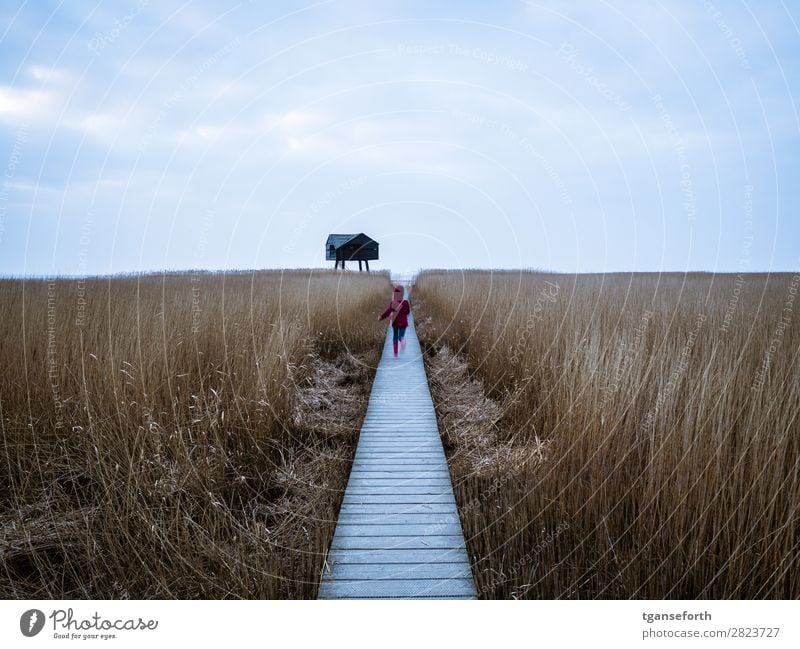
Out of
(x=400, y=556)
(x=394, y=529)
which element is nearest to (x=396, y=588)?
(x=400, y=556)

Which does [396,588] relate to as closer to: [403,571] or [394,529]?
[403,571]

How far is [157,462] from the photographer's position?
2734 millimetres

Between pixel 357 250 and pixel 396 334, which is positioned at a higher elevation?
pixel 357 250

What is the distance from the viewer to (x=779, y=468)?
2039 millimetres

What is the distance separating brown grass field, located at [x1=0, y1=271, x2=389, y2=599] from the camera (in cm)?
224

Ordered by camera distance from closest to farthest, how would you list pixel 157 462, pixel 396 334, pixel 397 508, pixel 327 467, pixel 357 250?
1. pixel 157 462
2. pixel 397 508
3. pixel 327 467
4. pixel 396 334
5. pixel 357 250

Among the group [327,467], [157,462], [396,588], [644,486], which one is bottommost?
[396,588]

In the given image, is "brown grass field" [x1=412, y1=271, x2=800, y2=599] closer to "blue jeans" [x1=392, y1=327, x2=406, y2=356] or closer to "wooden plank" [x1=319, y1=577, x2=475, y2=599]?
"wooden plank" [x1=319, y1=577, x2=475, y2=599]

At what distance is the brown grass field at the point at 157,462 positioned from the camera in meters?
2.24

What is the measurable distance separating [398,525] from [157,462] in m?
1.47

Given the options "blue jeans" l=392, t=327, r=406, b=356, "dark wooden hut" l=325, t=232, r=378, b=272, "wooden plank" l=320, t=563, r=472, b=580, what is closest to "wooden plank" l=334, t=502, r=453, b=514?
"wooden plank" l=320, t=563, r=472, b=580

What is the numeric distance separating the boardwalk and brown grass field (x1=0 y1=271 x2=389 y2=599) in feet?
0.45
